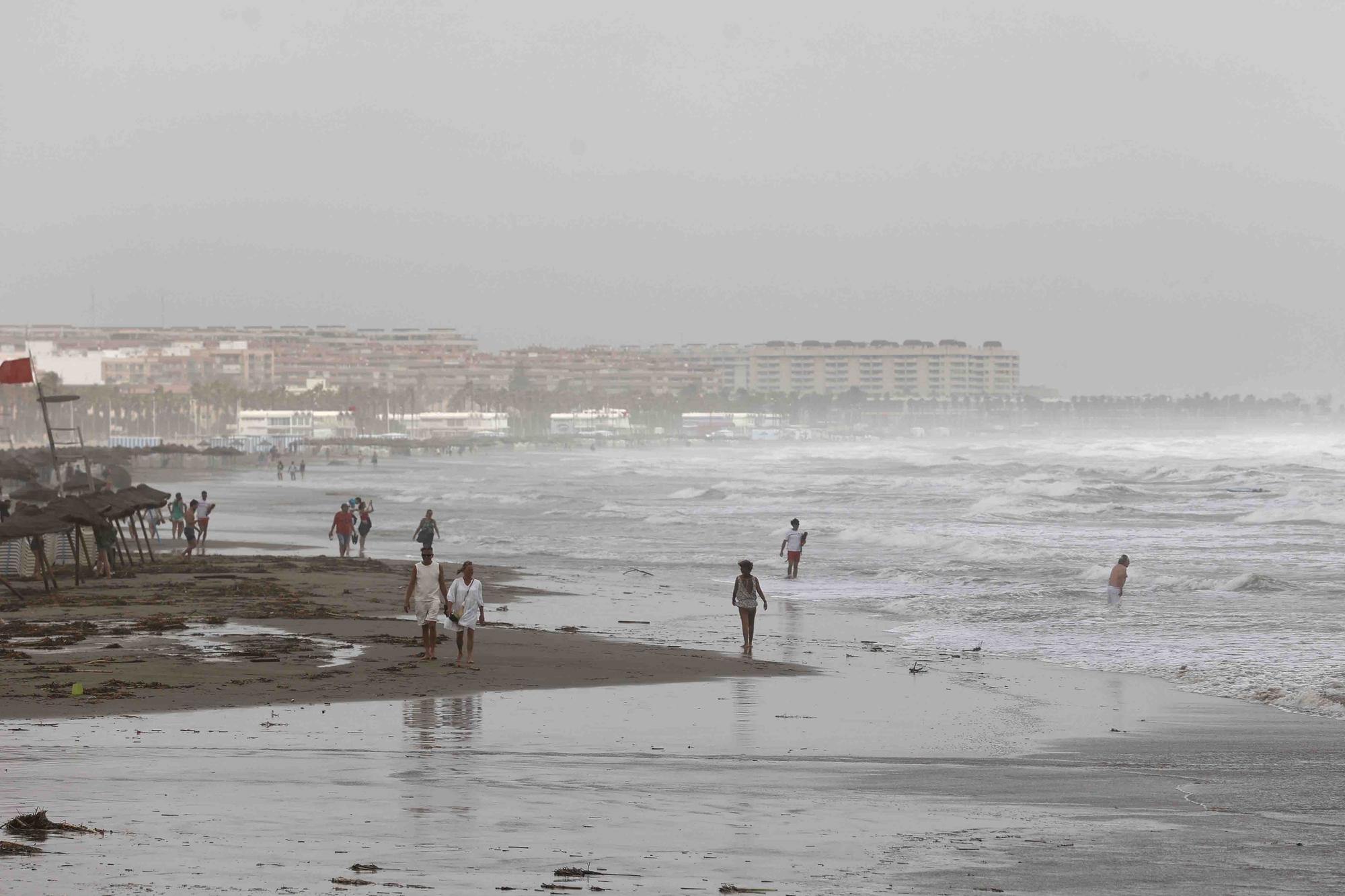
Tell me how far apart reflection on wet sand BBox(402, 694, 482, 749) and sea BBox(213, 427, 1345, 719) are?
836 cm

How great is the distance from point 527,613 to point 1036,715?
1154 centimetres

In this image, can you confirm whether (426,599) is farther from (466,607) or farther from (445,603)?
(466,607)

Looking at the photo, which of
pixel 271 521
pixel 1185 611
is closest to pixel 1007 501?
pixel 271 521

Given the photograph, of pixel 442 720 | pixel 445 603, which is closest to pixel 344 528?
pixel 445 603

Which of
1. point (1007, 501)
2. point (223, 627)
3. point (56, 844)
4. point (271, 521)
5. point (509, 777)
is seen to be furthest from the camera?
point (1007, 501)

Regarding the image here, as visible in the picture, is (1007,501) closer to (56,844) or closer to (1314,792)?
(1314,792)

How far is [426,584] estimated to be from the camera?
18984 mm

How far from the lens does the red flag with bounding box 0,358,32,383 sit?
32781 mm

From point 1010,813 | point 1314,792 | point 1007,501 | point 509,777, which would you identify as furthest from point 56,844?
point 1007,501

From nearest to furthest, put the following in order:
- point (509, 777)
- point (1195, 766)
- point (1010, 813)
A: point (1010, 813), point (509, 777), point (1195, 766)

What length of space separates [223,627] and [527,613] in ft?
18.4

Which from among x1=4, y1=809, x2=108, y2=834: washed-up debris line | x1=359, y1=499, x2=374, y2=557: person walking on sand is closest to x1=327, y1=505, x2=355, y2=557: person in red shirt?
x1=359, y1=499, x2=374, y2=557: person walking on sand

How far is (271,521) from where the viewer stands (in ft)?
187

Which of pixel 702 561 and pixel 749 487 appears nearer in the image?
pixel 702 561
